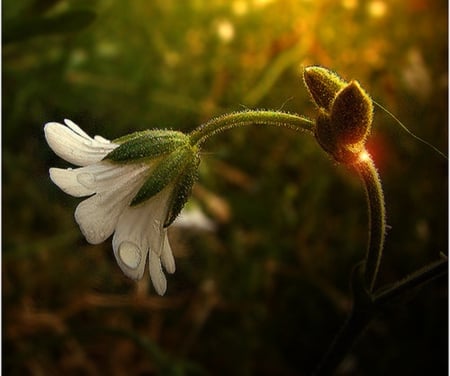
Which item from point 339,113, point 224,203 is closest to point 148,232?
point 339,113

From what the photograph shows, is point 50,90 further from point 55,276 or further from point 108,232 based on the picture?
point 108,232

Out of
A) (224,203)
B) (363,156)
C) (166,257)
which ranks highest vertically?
(363,156)

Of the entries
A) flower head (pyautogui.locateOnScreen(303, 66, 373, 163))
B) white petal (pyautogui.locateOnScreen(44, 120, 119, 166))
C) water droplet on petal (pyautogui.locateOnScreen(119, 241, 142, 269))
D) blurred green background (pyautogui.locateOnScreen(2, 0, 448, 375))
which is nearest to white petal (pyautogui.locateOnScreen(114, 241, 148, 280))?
water droplet on petal (pyautogui.locateOnScreen(119, 241, 142, 269))

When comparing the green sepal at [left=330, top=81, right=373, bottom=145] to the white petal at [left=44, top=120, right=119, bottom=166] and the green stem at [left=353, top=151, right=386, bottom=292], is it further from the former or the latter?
the white petal at [left=44, top=120, right=119, bottom=166]

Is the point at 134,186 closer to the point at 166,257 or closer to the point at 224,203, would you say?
the point at 166,257

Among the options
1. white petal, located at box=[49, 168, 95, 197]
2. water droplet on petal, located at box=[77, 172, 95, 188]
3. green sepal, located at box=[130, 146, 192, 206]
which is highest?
green sepal, located at box=[130, 146, 192, 206]

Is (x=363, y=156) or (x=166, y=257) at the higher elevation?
(x=363, y=156)
